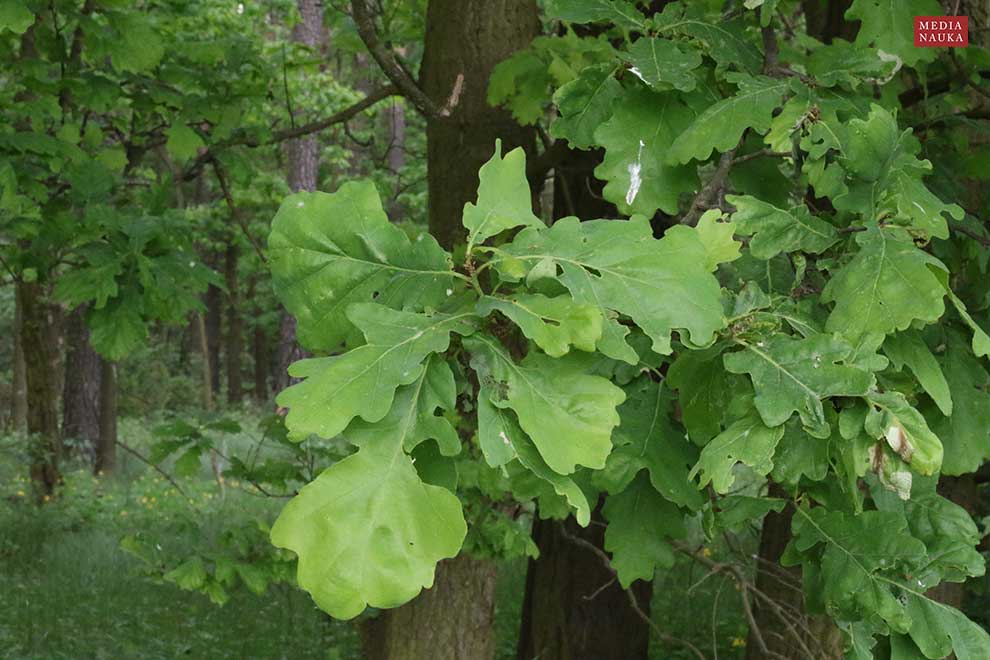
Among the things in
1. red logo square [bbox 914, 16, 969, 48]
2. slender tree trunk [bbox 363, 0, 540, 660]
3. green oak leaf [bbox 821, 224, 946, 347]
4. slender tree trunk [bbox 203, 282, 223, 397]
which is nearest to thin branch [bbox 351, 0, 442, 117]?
slender tree trunk [bbox 363, 0, 540, 660]

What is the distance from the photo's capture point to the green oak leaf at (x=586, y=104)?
222cm

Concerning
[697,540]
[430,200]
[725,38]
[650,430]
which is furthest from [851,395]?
[697,540]

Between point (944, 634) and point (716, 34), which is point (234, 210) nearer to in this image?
point (716, 34)

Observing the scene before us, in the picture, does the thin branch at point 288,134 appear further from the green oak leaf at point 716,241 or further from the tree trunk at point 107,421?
the tree trunk at point 107,421

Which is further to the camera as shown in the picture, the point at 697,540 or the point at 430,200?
the point at 697,540

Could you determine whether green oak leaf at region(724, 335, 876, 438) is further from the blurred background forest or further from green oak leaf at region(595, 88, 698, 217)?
the blurred background forest

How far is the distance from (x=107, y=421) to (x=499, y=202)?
39.8 feet

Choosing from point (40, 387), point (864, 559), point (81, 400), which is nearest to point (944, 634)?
point (864, 559)

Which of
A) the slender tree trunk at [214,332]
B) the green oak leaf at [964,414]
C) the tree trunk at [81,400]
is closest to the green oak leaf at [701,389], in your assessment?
the green oak leaf at [964,414]

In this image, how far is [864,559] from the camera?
1.88 metres

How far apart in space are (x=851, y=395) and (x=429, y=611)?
2.80 metres

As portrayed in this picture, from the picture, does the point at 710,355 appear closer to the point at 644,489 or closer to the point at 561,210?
the point at 644,489

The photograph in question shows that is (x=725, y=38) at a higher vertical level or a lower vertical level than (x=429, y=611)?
higher

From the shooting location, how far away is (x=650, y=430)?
199 centimetres
